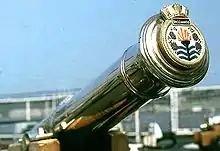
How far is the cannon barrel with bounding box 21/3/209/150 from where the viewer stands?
1.76 feet

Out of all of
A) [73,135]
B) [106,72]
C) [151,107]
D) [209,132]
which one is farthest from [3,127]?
[106,72]

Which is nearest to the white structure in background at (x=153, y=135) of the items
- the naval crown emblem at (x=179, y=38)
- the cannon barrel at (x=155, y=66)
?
the cannon barrel at (x=155, y=66)

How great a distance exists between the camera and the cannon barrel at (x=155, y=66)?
21.1 inches

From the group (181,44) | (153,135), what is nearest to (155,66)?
(181,44)

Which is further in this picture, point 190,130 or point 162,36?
point 190,130

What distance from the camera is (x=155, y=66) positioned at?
53cm

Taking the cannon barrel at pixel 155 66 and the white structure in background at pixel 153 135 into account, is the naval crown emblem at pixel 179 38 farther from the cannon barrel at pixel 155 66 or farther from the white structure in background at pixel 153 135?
the white structure in background at pixel 153 135

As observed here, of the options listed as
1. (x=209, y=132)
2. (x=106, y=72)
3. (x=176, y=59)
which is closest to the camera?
(x=176, y=59)

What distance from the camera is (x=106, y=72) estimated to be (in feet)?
2.16

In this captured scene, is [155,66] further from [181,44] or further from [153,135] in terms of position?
[153,135]

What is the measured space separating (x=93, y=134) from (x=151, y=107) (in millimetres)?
514

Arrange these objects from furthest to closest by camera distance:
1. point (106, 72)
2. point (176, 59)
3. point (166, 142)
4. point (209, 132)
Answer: point (166, 142) → point (209, 132) → point (106, 72) → point (176, 59)

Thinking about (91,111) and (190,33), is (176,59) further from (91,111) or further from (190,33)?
(91,111)

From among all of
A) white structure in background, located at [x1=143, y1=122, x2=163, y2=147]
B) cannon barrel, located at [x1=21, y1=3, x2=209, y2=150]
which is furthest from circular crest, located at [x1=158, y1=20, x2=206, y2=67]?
white structure in background, located at [x1=143, y1=122, x2=163, y2=147]
